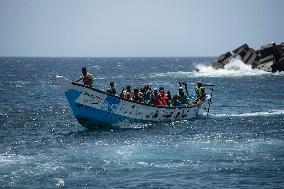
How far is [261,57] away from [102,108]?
65105 mm

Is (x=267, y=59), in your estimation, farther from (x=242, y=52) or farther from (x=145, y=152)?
(x=145, y=152)

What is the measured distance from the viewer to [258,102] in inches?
1887

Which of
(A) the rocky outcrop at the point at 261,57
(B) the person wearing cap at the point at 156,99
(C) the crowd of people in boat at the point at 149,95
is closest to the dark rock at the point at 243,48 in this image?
(A) the rocky outcrop at the point at 261,57

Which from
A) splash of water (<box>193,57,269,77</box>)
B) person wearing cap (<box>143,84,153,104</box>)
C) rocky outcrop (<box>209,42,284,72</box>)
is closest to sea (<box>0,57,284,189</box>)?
person wearing cap (<box>143,84,153,104</box>)

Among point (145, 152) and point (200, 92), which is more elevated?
point (200, 92)

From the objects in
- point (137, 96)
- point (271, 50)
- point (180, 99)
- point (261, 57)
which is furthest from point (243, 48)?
point (137, 96)

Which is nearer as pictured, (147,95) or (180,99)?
(147,95)

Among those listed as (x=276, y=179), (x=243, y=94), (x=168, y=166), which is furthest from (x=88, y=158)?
(x=243, y=94)

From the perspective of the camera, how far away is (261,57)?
91062 mm

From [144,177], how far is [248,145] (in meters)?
7.70

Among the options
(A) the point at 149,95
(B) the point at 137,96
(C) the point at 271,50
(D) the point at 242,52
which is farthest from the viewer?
(D) the point at 242,52

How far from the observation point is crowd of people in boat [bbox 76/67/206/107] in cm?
3038

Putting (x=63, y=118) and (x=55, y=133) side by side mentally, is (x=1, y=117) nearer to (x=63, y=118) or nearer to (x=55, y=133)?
(x=63, y=118)

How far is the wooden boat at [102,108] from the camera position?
96.2ft
